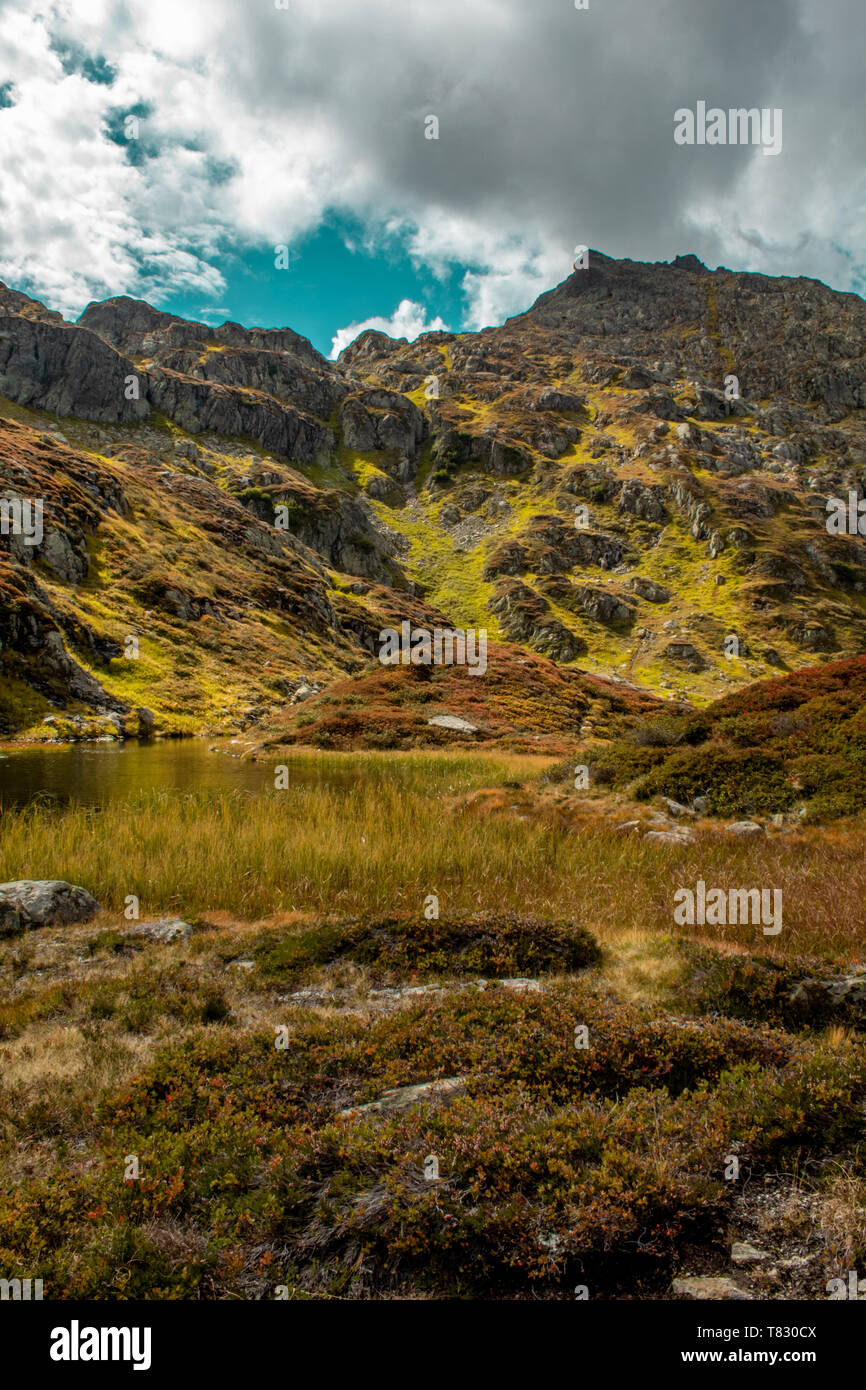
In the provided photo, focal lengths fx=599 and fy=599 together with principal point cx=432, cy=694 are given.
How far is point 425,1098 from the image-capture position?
4.66 metres

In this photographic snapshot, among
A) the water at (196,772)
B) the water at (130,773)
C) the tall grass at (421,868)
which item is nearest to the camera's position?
the tall grass at (421,868)

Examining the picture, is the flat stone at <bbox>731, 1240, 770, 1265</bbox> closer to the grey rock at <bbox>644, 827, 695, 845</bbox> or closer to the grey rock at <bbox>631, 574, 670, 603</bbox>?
the grey rock at <bbox>644, 827, 695, 845</bbox>

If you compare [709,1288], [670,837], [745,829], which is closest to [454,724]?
[745,829]

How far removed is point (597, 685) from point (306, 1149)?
190 feet

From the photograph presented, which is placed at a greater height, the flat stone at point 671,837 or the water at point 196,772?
the water at point 196,772

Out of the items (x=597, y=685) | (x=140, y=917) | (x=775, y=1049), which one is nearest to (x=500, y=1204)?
(x=775, y=1049)

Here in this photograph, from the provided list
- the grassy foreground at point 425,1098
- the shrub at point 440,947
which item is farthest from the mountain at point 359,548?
the grassy foreground at point 425,1098

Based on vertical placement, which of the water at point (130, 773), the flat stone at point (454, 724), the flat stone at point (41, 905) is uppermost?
the flat stone at point (454, 724)

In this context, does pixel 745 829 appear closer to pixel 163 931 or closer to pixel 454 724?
pixel 163 931

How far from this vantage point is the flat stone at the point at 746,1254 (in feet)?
10.7

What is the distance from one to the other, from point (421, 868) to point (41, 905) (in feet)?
19.7

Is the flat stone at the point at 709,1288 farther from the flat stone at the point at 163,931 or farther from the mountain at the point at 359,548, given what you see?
the mountain at the point at 359,548

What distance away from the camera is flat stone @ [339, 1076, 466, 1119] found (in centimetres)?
450

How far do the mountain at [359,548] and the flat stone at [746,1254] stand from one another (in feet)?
106
